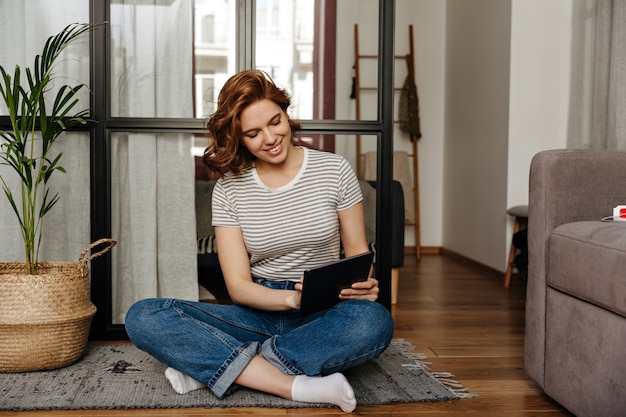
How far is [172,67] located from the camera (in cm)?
273

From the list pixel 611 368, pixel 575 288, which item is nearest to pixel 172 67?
pixel 575 288

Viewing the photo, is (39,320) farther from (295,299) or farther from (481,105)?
(481,105)

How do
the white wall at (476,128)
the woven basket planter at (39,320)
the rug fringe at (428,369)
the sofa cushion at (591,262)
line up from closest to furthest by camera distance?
the sofa cushion at (591,262), the rug fringe at (428,369), the woven basket planter at (39,320), the white wall at (476,128)

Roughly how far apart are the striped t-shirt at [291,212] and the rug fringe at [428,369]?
1.58ft

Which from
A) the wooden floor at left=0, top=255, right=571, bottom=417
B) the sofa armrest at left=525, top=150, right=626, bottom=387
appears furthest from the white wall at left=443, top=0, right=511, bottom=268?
Answer: the sofa armrest at left=525, top=150, right=626, bottom=387

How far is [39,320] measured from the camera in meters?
2.19

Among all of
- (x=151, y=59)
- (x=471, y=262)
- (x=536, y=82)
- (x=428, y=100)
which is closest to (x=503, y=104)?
(x=536, y=82)

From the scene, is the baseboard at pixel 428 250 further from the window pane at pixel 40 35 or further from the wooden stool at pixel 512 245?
the window pane at pixel 40 35

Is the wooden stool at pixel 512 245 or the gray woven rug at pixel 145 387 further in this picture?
the wooden stool at pixel 512 245

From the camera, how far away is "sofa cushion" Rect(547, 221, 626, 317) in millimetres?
1578

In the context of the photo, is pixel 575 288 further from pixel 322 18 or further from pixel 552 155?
pixel 322 18

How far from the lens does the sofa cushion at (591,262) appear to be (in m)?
1.58

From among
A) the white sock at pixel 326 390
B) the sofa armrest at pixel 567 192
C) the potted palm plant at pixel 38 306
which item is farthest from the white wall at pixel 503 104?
the potted palm plant at pixel 38 306

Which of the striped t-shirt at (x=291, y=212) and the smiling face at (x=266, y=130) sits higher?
the smiling face at (x=266, y=130)
